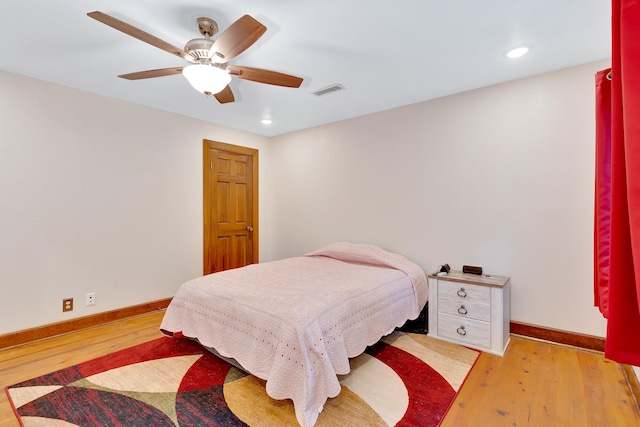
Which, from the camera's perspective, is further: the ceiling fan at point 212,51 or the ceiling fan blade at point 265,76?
the ceiling fan blade at point 265,76

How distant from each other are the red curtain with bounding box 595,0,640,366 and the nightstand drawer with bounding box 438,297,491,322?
1829 mm

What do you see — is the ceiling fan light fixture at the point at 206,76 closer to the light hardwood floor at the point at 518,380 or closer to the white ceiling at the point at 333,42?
the white ceiling at the point at 333,42

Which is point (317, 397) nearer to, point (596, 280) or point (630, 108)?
point (596, 280)

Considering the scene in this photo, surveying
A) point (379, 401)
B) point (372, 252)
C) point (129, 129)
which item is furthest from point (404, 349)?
point (129, 129)

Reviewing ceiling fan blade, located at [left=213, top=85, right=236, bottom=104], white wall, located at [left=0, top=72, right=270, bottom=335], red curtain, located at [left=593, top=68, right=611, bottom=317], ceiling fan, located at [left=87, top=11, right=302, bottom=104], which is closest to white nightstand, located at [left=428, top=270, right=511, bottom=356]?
red curtain, located at [left=593, top=68, right=611, bottom=317]

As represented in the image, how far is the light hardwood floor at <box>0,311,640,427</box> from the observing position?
67.5 inches

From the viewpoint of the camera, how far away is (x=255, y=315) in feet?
6.45

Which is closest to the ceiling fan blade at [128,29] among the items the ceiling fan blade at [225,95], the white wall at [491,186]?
Answer: the ceiling fan blade at [225,95]

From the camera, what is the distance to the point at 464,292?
2.64 metres

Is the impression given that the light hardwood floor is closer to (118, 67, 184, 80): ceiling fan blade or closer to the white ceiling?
(118, 67, 184, 80): ceiling fan blade

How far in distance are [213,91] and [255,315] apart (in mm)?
→ 1453

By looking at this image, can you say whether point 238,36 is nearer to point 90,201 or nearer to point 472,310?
point 90,201

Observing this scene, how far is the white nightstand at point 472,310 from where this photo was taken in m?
2.48

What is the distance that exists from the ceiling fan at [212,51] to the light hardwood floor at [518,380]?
2.17 metres
